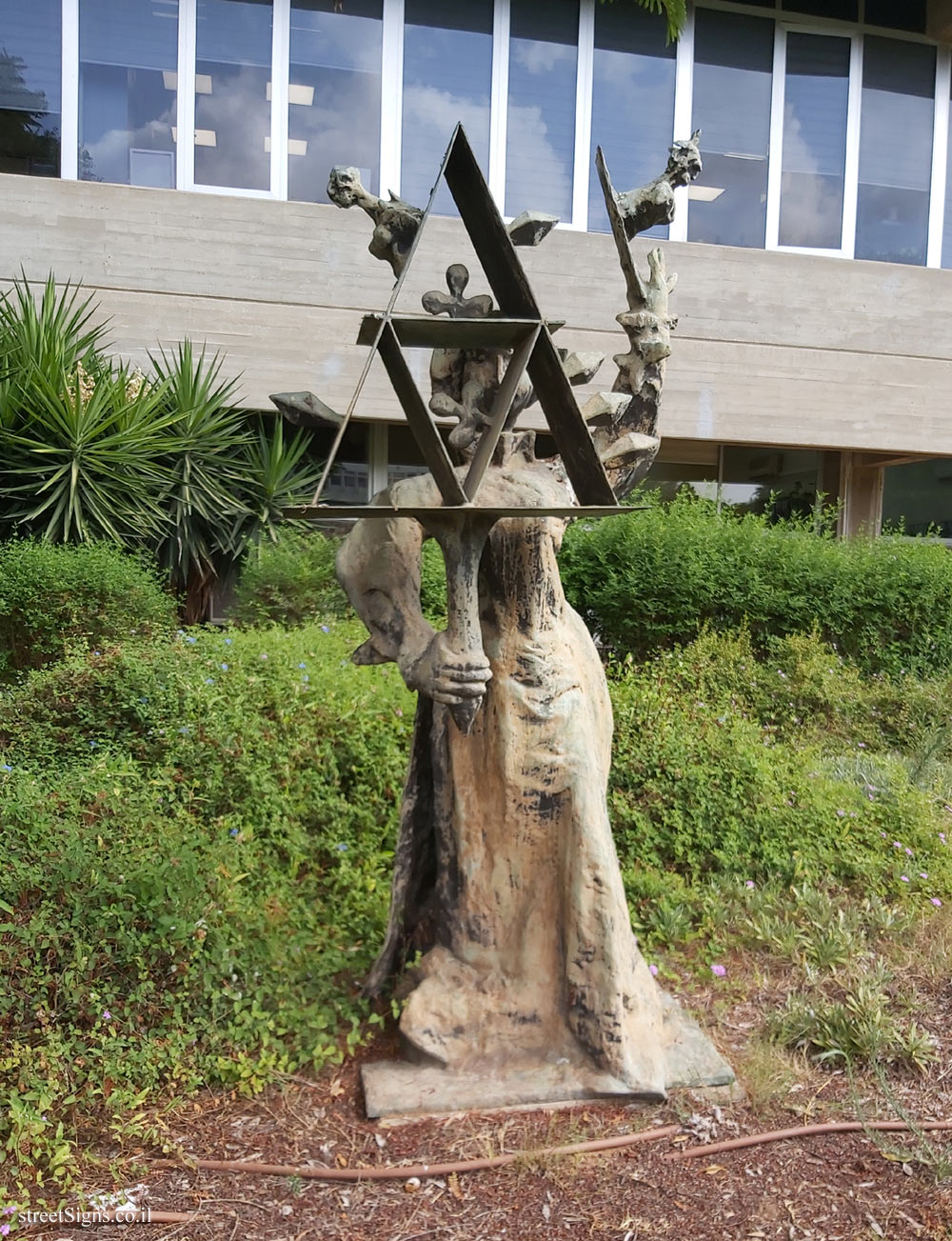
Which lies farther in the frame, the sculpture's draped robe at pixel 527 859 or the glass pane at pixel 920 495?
the glass pane at pixel 920 495

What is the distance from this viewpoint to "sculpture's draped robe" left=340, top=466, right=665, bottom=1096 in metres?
2.81

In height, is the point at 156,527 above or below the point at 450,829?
above

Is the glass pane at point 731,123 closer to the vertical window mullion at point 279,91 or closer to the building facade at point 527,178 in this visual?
the building facade at point 527,178

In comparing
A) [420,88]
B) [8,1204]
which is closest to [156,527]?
[420,88]

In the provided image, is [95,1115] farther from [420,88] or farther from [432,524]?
[420,88]

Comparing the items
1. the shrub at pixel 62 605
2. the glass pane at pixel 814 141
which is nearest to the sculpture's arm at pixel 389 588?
the shrub at pixel 62 605

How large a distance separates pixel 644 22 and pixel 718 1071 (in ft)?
32.9

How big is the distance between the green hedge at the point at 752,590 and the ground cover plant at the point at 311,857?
0.44 meters

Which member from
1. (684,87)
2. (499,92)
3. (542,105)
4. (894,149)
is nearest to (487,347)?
(499,92)

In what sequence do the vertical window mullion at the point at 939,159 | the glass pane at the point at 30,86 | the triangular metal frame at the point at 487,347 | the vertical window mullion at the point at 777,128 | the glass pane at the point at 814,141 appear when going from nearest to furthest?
the triangular metal frame at the point at 487,347, the glass pane at the point at 30,86, the vertical window mullion at the point at 777,128, the glass pane at the point at 814,141, the vertical window mullion at the point at 939,159

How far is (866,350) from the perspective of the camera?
10062 mm

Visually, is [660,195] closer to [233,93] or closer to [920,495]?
[233,93]

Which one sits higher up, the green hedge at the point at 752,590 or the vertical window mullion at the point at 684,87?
the vertical window mullion at the point at 684,87

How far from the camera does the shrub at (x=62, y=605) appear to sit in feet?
20.1
